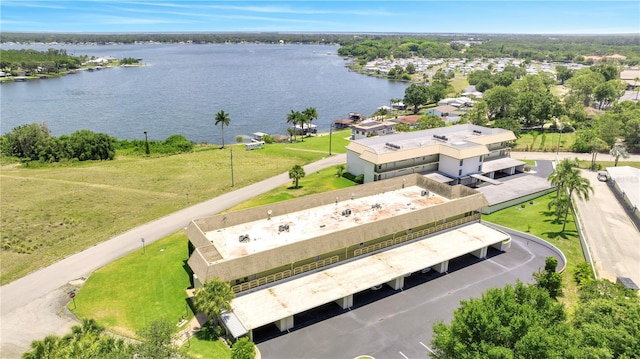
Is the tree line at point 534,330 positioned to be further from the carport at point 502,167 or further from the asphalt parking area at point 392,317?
the carport at point 502,167

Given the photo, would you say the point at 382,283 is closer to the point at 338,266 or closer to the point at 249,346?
the point at 338,266

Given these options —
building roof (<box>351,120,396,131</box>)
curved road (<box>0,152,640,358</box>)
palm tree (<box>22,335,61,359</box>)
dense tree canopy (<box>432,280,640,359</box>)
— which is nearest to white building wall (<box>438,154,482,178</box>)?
building roof (<box>351,120,396,131</box>)

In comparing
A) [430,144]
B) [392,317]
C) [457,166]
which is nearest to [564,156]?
[457,166]

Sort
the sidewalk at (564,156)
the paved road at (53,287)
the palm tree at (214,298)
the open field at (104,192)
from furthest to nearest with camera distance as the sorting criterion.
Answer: the sidewalk at (564,156), the open field at (104,192), the paved road at (53,287), the palm tree at (214,298)

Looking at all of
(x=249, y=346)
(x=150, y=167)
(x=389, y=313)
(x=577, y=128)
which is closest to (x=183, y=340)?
(x=249, y=346)

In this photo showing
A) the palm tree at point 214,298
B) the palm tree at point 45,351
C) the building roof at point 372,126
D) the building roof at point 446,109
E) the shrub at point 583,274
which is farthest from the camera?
the building roof at point 446,109

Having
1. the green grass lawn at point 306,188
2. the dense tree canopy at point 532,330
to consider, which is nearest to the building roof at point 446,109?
the green grass lawn at point 306,188

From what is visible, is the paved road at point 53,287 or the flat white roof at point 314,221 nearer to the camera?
the paved road at point 53,287
